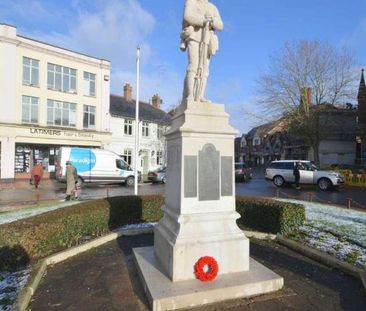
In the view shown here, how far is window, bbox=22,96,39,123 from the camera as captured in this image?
29.7 meters

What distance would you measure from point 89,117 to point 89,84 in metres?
3.53

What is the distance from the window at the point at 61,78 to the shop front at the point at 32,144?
14.2 feet

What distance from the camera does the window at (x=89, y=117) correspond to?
34.1m

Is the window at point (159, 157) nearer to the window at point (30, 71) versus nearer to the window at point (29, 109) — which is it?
the window at point (29, 109)

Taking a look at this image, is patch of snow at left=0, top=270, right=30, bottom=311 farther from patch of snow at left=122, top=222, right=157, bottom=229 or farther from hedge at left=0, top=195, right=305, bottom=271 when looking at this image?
patch of snow at left=122, top=222, right=157, bottom=229

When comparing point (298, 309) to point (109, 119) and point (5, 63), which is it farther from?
point (109, 119)

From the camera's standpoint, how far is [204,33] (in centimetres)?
574

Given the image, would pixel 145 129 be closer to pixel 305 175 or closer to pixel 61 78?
pixel 61 78

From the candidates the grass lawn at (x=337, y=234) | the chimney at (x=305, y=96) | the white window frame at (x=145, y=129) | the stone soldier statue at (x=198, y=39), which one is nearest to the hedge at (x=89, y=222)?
the grass lawn at (x=337, y=234)

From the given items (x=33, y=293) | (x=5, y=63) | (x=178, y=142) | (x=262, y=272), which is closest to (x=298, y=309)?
(x=262, y=272)

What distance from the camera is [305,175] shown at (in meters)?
23.6

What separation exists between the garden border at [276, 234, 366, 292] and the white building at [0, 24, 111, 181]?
88.6ft

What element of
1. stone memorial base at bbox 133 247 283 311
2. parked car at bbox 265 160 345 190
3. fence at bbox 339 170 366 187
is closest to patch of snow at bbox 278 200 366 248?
stone memorial base at bbox 133 247 283 311

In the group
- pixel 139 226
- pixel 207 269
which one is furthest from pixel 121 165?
pixel 207 269
